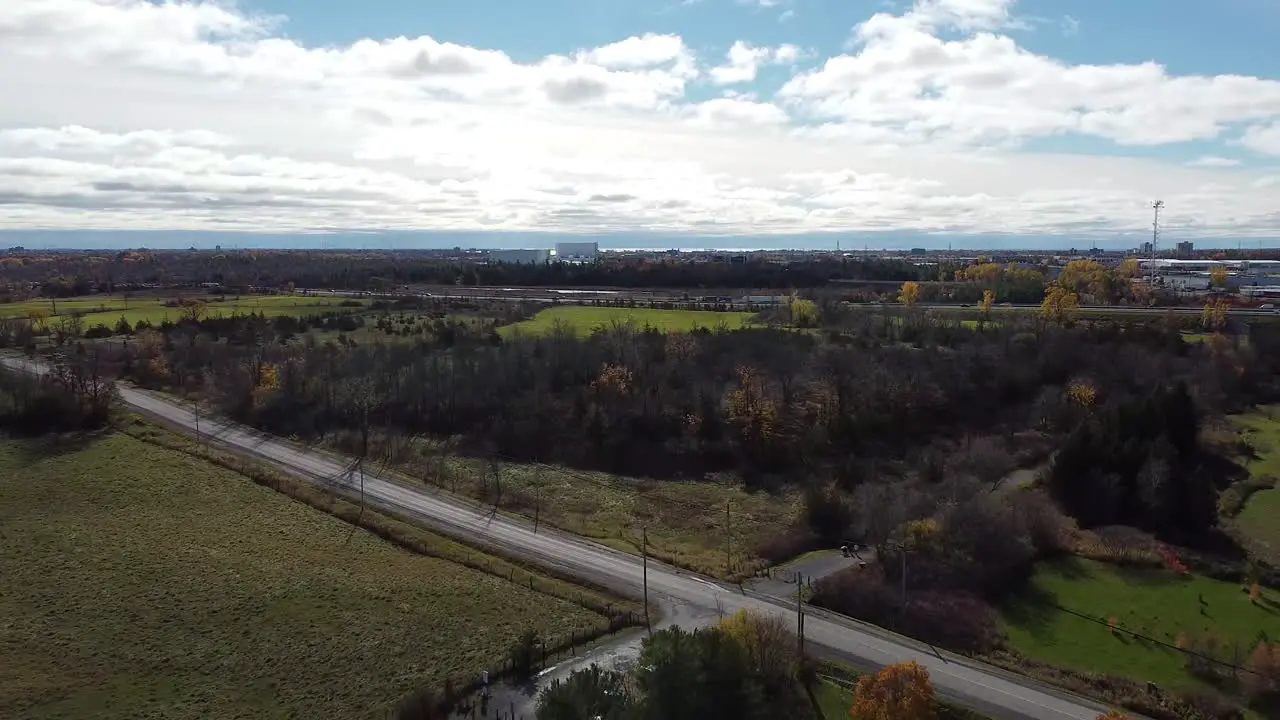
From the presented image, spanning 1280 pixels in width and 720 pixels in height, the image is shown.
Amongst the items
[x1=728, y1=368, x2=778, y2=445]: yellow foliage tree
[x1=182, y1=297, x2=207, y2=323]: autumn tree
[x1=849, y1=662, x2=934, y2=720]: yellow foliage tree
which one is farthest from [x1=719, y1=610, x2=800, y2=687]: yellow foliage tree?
[x1=182, y1=297, x2=207, y2=323]: autumn tree

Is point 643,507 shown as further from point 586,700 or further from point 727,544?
point 586,700

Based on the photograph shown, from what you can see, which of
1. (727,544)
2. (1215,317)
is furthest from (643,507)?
(1215,317)

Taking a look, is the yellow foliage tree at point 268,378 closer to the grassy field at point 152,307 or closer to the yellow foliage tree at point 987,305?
the grassy field at point 152,307

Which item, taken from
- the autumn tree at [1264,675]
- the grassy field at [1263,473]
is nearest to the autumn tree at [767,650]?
the autumn tree at [1264,675]

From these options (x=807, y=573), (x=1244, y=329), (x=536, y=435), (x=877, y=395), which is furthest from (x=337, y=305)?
(x=1244, y=329)

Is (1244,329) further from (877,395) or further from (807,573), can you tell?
(807,573)

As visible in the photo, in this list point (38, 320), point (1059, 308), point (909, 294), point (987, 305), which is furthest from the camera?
point (909, 294)
